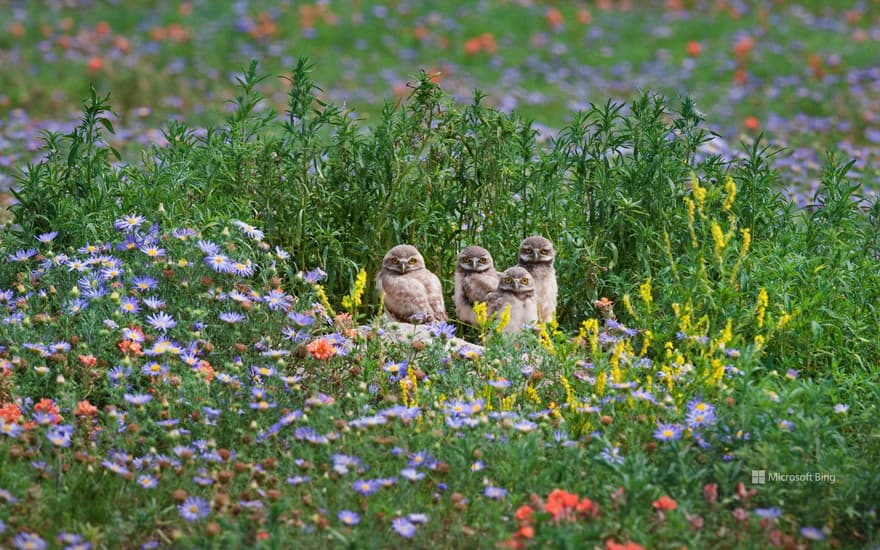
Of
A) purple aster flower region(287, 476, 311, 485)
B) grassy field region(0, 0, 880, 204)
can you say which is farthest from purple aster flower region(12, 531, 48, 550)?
grassy field region(0, 0, 880, 204)

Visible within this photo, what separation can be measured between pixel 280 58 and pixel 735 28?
608 centimetres

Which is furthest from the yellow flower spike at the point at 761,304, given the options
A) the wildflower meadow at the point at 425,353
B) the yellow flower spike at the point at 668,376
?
the yellow flower spike at the point at 668,376

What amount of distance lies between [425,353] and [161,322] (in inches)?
42.3

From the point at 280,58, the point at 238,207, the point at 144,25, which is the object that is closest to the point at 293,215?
the point at 238,207

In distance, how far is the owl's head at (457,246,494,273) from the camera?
525cm

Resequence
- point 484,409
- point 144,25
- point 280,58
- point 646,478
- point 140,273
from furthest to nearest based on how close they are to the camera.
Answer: point 144,25 → point 280,58 → point 140,273 → point 484,409 → point 646,478

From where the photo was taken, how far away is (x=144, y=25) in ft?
49.2

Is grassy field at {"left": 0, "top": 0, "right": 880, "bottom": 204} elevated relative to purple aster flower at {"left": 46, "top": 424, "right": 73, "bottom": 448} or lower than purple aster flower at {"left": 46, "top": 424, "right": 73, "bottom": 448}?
elevated

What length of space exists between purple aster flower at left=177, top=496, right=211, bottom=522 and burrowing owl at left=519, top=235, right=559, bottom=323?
79.0 inches

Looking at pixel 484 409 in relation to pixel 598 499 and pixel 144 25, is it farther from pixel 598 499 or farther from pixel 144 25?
pixel 144 25

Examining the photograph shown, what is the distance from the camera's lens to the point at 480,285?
522cm

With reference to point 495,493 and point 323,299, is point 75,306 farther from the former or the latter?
point 495,493

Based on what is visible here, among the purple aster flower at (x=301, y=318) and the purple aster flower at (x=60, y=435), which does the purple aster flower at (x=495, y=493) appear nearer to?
the purple aster flower at (x=301, y=318)

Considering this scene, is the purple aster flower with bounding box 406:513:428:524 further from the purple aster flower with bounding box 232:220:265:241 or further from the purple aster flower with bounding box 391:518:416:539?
the purple aster flower with bounding box 232:220:265:241
